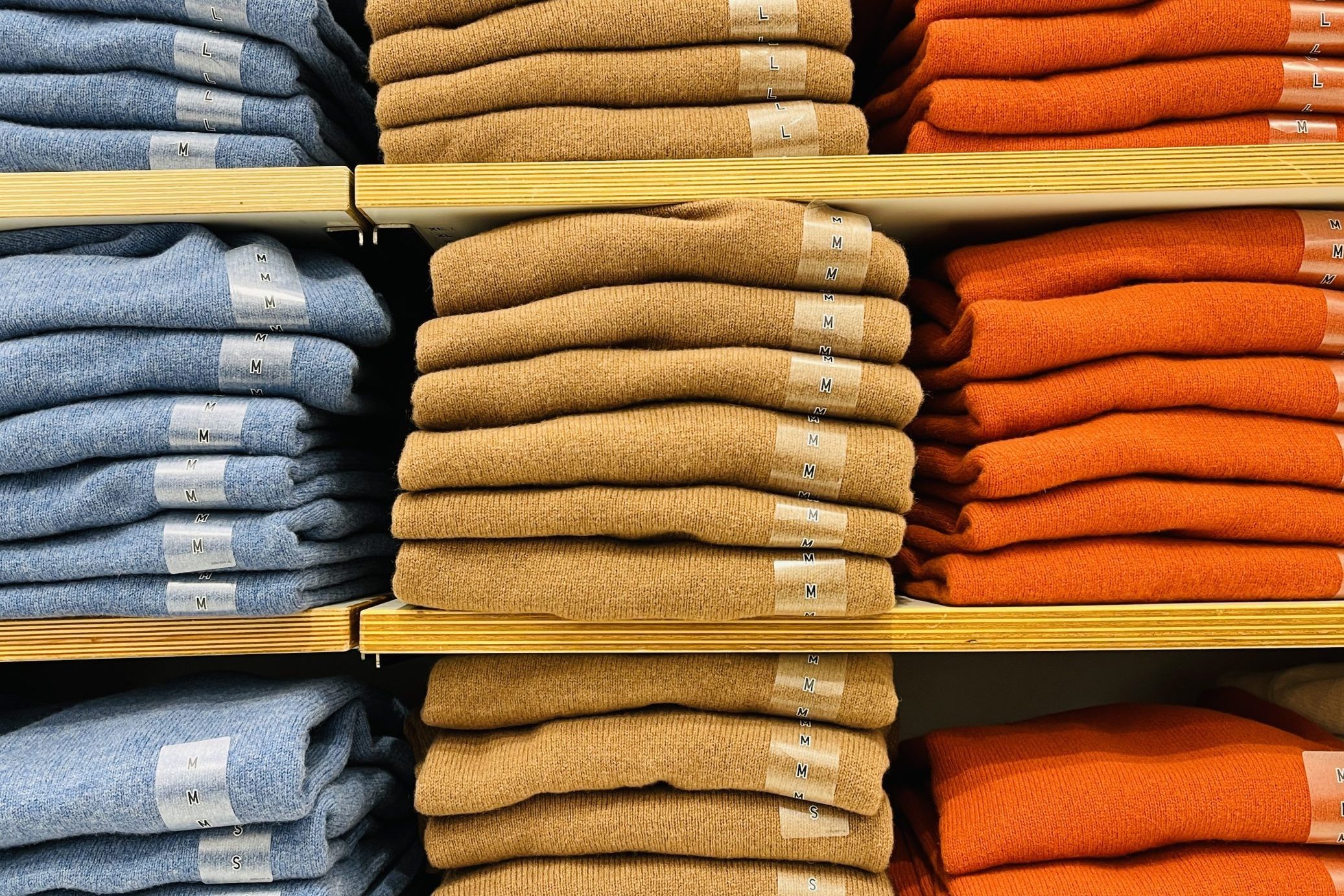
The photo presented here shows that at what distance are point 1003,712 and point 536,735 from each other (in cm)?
75

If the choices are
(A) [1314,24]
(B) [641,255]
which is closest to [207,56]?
(B) [641,255]

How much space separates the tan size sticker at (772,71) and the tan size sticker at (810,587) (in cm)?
43

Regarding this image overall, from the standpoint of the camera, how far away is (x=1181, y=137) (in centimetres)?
72

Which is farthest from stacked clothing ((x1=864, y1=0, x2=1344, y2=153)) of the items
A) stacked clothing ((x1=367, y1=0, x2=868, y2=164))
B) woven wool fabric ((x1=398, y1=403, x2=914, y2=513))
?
woven wool fabric ((x1=398, y1=403, x2=914, y2=513))

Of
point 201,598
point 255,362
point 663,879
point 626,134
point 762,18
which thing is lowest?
point 663,879

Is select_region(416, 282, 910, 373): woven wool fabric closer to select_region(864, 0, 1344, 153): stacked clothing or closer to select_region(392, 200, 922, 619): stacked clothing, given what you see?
select_region(392, 200, 922, 619): stacked clothing

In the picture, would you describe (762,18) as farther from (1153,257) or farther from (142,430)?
(142,430)

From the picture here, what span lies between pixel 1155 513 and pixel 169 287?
0.91 m

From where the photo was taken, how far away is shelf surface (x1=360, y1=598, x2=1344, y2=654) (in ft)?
2.22

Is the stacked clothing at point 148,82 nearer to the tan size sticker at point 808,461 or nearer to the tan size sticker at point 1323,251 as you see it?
the tan size sticker at point 808,461

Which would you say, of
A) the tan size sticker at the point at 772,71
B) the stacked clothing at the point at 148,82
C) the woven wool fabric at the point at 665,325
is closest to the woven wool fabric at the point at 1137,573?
the woven wool fabric at the point at 665,325

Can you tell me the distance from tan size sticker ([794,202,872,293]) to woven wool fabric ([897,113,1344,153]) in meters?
0.12

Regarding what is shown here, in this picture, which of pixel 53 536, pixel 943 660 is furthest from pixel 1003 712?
pixel 53 536

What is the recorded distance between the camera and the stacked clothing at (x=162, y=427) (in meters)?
0.68
